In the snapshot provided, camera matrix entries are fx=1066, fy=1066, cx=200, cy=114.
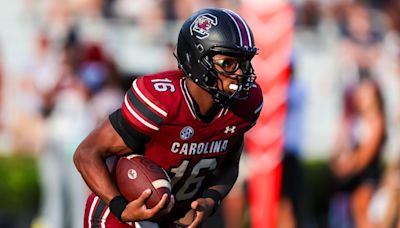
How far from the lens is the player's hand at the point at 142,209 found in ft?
16.3

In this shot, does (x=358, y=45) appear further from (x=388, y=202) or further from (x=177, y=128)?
(x=177, y=128)

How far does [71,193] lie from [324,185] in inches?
175

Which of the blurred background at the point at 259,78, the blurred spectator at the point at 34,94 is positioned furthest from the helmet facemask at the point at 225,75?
the blurred spectator at the point at 34,94

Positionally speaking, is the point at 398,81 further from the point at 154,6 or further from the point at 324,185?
the point at 154,6

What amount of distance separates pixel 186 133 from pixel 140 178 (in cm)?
32

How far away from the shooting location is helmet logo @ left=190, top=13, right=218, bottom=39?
528cm

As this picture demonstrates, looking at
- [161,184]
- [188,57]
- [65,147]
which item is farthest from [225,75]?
[65,147]

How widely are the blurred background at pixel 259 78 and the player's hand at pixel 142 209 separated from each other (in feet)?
13.2

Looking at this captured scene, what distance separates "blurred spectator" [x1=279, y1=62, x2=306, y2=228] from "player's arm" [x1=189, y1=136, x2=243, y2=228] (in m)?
3.76

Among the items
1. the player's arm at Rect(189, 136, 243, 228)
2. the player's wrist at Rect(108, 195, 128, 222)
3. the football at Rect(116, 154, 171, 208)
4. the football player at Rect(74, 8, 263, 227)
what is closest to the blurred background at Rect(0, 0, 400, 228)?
the player's arm at Rect(189, 136, 243, 228)

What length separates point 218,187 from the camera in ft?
18.4

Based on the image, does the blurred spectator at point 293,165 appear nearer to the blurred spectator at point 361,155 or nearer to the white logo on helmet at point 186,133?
the blurred spectator at point 361,155

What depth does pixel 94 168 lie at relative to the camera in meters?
5.21

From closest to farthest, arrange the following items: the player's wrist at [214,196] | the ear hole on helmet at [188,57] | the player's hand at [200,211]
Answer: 1. the player's hand at [200,211]
2. the ear hole on helmet at [188,57]
3. the player's wrist at [214,196]
